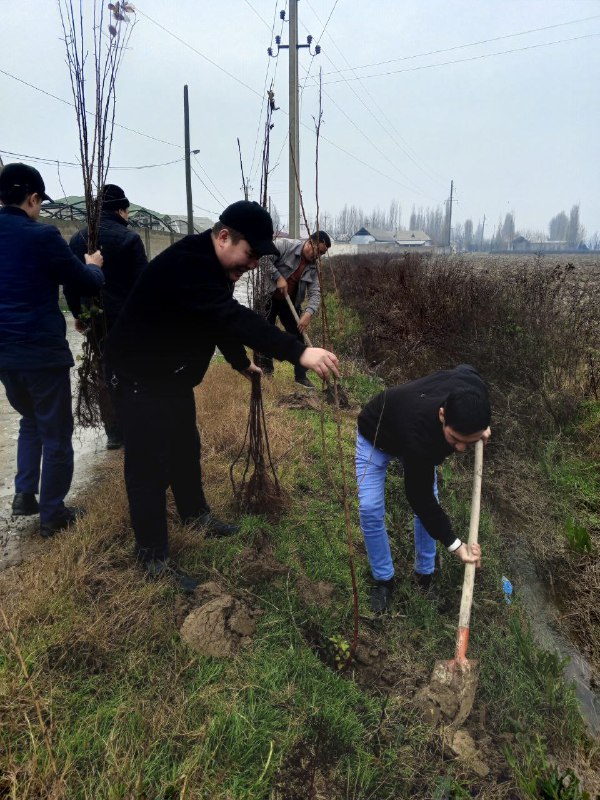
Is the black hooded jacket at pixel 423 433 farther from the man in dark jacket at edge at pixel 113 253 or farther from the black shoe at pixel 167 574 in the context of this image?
the man in dark jacket at edge at pixel 113 253

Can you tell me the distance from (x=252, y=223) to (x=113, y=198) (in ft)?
6.53

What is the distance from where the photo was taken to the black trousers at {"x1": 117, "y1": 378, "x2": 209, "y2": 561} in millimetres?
2402

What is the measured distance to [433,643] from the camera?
271 cm

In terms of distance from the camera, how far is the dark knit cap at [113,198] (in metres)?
3.61

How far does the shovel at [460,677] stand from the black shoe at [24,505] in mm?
2425

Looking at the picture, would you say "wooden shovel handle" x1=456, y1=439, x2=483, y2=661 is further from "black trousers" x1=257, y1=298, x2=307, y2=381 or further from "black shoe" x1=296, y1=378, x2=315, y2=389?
"black shoe" x1=296, y1=378, x2=315, y2=389

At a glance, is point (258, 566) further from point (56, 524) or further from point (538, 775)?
point (538, 775)

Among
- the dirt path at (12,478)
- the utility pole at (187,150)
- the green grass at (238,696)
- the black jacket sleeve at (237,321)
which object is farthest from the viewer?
the utility pole at (187,150)

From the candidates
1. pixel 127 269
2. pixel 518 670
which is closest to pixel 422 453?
pixel 518 670

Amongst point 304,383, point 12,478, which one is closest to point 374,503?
point 12,478

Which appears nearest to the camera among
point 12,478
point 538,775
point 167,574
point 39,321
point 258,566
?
point 538,775

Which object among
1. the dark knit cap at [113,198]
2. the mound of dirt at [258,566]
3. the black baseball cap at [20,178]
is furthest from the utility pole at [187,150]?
the mound of dirt at [258,566]

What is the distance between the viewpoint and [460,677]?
2352 millimetres

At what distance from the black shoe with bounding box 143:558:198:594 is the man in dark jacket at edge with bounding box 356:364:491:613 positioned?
945mm
